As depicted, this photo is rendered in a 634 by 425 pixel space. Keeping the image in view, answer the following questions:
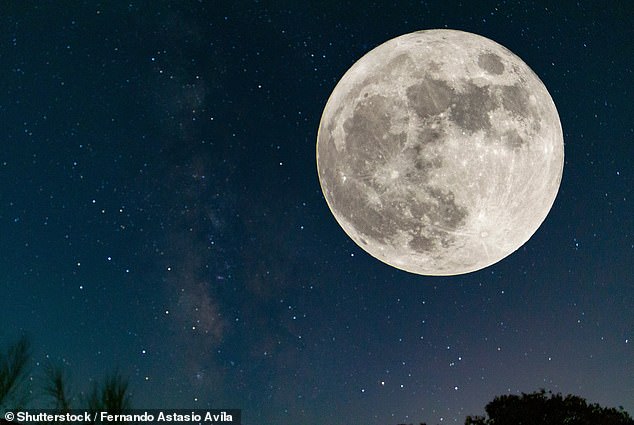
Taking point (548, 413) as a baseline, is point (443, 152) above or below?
above

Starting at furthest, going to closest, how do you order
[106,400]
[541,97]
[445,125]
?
[106,400] < [541,97] < [445,125]

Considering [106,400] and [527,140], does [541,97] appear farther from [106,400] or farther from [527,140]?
[106,400]

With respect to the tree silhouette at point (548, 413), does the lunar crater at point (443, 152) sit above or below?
above

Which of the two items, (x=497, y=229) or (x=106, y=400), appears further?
(x=106, y=400)

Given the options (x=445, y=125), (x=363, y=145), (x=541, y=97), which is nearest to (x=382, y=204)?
(x=363, y=145)

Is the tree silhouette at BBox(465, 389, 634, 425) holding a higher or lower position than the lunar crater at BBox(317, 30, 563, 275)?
lower

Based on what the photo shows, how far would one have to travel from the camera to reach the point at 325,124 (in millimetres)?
7066

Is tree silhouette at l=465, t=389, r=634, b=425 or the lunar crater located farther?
tree silhouette at l=465, t=389, r=634, b=425

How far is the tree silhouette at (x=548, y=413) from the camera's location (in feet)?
40.7

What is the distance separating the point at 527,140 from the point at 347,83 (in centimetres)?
264

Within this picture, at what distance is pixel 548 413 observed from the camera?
1274 cm

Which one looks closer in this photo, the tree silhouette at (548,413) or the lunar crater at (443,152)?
the lunar crater at (443,152)

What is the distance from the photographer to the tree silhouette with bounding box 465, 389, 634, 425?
12.4 m

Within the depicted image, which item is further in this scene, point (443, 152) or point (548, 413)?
point (548, 413)
